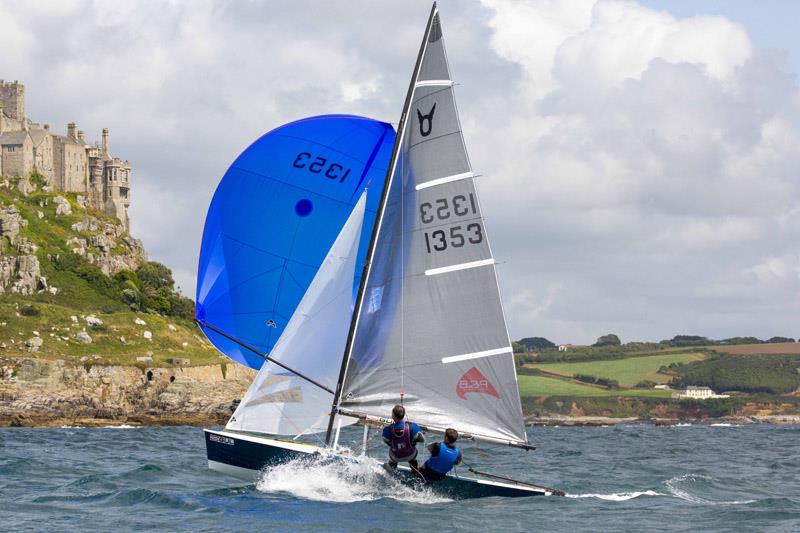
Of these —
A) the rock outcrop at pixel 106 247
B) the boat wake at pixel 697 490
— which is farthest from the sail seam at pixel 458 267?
the rock outcrop at pixel 106 247

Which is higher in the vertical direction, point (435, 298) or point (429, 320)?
point (435, 298)

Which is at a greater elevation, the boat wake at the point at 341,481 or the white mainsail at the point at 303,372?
the white mainsail at the point at 303,372

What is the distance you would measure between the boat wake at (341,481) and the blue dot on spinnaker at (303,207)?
18.4 feet

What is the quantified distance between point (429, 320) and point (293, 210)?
166 inches

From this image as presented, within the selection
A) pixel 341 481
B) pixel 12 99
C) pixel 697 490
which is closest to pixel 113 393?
pixel 12 99

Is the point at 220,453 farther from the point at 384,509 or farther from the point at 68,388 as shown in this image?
the point at 68,388

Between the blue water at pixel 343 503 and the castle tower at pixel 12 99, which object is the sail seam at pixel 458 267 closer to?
the blue water at pixel 343 503

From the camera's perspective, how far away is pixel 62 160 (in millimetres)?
167375

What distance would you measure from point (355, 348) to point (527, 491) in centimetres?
475

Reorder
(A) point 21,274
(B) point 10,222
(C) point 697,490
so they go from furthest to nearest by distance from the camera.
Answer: (B) point 10,222 → (A) point 21,274 → (C) point 697,490

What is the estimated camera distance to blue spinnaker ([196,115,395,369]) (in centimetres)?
2806

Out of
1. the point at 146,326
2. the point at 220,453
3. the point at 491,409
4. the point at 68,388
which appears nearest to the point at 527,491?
the point at 491,409

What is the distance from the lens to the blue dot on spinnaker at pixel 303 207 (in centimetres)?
2809

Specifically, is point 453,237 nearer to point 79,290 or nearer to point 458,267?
point 458,267
